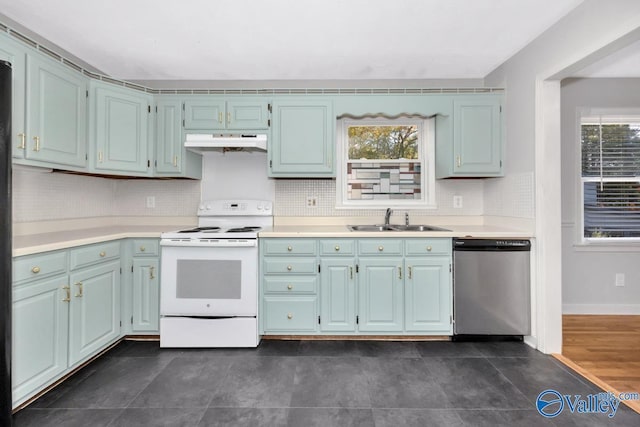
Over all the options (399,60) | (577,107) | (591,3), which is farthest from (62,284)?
(577,107)

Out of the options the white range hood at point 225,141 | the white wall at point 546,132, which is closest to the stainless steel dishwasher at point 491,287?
the white wall at point 546,132

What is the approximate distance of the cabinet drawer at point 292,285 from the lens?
2.54 m

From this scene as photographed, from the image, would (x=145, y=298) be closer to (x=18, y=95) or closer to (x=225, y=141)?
(x=225, y=141)

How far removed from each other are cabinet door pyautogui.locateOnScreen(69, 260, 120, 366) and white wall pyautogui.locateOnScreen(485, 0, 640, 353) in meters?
3.28

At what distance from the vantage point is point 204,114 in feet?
9.18

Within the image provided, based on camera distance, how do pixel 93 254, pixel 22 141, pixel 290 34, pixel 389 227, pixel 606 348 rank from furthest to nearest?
pixel 389 227
pixel 606 348
pixel 290 34
pixel 93 254
pixel 22 141

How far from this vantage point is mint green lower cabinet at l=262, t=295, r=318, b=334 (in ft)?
8.36

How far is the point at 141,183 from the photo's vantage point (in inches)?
125

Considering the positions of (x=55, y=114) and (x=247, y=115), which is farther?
(x=247, y=115)

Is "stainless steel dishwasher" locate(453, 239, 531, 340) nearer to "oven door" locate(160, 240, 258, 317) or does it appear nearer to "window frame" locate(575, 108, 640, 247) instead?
"window frame" locate(575, 108, 640, 247)

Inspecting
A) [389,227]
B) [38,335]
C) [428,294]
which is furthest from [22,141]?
[428,294]

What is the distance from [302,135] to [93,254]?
1.84 meters

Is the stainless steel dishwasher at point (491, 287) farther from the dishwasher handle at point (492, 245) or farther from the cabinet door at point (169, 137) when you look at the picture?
the cabinet door at point (169, 137)

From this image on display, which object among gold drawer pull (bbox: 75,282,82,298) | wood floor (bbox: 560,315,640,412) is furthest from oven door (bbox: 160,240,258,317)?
wood floor (bbox: 560,315,640,412)
